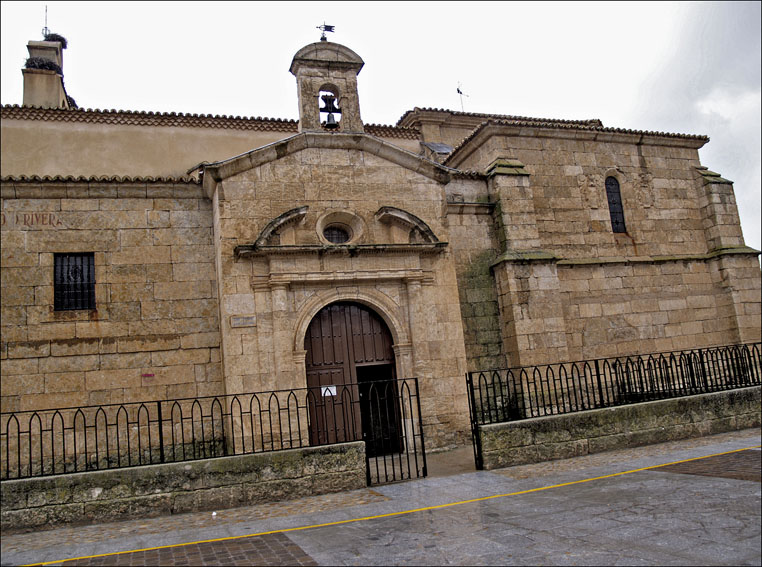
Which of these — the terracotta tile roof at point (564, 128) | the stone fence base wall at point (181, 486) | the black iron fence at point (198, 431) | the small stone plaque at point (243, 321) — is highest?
the terracotta tile roof at point (564, 128)

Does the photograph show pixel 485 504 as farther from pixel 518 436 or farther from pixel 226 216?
pixel 226 216

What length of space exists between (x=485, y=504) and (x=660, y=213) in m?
11.2

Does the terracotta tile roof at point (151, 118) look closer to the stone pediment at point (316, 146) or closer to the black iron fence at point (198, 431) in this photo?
the stone pediment at point (316, 146)

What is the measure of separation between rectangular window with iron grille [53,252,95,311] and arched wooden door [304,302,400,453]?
13.7 ft

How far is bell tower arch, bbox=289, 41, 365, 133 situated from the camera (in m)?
12.0

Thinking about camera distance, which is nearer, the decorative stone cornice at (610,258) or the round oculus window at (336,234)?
the round oculus window at (336,234)

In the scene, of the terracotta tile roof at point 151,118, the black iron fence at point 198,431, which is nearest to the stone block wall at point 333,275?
the black iron fence at point 198,431

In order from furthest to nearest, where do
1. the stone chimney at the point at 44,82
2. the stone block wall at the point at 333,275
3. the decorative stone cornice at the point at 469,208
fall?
the stone chimney at the point at 44,82, the decorative stone cornice at the point at 469,208, the stone block wall at the point at 333,275

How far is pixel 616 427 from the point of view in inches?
376

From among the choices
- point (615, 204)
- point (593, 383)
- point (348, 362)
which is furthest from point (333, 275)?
point (615, 204)

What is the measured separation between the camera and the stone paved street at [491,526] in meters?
4.98

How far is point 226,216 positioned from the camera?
1107 cm

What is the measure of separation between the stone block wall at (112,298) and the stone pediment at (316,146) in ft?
3.86

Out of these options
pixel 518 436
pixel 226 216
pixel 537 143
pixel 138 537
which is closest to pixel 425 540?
pixel 138 537
